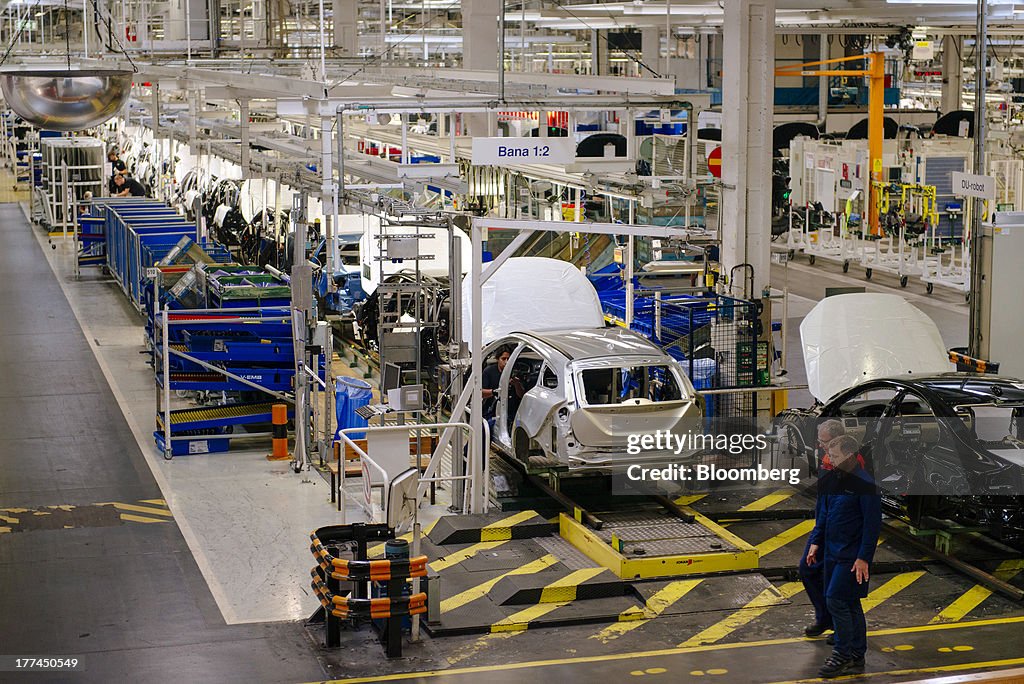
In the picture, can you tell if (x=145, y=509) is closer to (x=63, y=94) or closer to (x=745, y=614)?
(x=745, y=614)

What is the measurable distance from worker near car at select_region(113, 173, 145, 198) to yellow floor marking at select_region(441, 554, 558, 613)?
22759 mm

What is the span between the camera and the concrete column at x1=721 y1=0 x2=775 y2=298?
1509cm

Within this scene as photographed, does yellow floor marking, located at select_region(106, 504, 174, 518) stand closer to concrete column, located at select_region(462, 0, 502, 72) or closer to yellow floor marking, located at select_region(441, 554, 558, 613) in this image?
yellow floor marking, located at select_region(441, 554, 558, 613)

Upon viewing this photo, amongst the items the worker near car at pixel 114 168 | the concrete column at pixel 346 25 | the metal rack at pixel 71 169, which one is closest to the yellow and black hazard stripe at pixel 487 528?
the concrete column at pixel 346 25

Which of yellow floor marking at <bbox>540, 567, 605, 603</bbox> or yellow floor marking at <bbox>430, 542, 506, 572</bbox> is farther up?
yellow floor marking at <bbox>430, 542, 506, 572</bbox>

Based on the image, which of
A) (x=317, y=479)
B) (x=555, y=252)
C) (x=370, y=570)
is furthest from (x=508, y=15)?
(x=370, y=570)

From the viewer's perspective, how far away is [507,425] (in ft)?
37.2

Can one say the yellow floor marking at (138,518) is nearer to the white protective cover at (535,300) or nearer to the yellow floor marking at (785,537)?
the white protective cover at (535,300)

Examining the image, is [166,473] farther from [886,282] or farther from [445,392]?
[886,282]

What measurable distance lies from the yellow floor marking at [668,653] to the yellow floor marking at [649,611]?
321 millimetres

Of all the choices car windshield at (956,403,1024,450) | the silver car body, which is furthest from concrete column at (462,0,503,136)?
car windshield at (956,403,1024,450)

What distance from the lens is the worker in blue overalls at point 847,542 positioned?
7.46 meters

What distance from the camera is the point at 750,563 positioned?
31.0 ft

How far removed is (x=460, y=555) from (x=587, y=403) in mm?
1576
